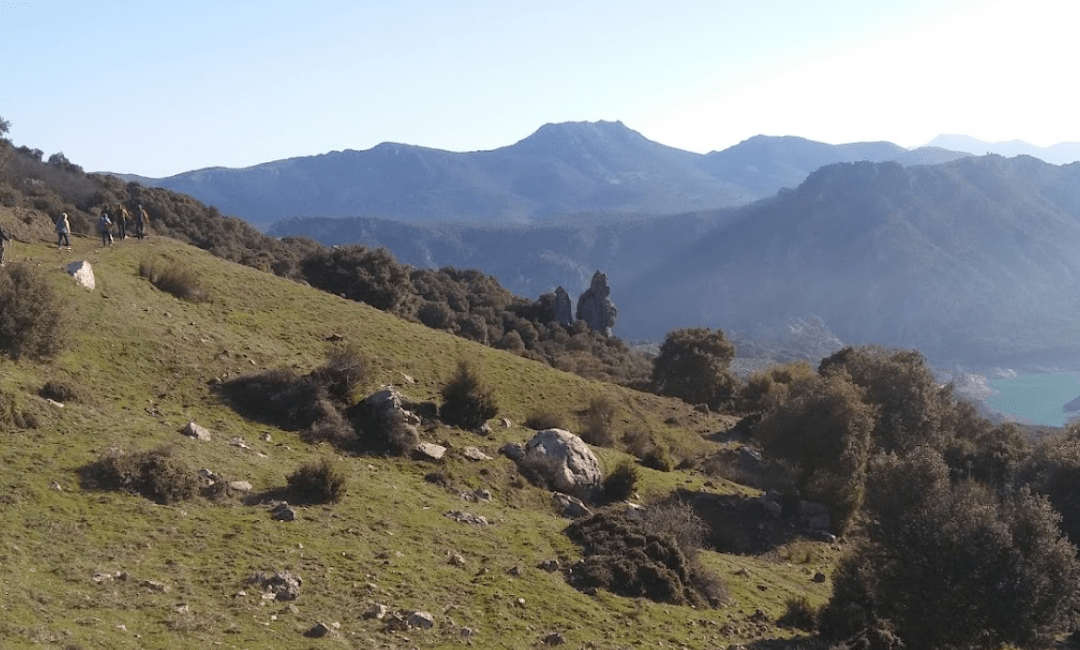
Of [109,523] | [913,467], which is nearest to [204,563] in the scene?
[109,523]

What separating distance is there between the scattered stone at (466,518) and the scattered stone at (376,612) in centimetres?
597

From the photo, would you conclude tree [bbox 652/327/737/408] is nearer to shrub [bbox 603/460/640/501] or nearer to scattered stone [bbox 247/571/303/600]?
shrub [bbox 603/460/640/501]

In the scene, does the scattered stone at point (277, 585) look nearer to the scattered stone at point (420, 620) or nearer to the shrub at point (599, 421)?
the scattered stone at point (420, 620)

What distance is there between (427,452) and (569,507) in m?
4.79

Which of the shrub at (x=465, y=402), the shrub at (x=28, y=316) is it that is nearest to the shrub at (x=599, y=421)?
the shrub at (x=465, y=402)

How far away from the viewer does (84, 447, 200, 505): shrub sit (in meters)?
17.3

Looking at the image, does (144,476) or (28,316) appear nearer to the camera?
(144,476)

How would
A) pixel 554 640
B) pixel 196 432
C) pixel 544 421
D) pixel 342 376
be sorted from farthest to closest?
pixel 544 421 → pixel 342 376 → pixel 196 432 → pixel 554 640

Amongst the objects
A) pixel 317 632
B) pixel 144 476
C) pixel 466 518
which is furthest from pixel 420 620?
pixel 144 476

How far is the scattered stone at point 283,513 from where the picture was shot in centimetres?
1797

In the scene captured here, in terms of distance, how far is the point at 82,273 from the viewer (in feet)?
93.1

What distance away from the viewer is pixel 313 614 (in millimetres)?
14336

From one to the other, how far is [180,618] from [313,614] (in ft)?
7.36

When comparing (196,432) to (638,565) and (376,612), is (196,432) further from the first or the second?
(638,565)
